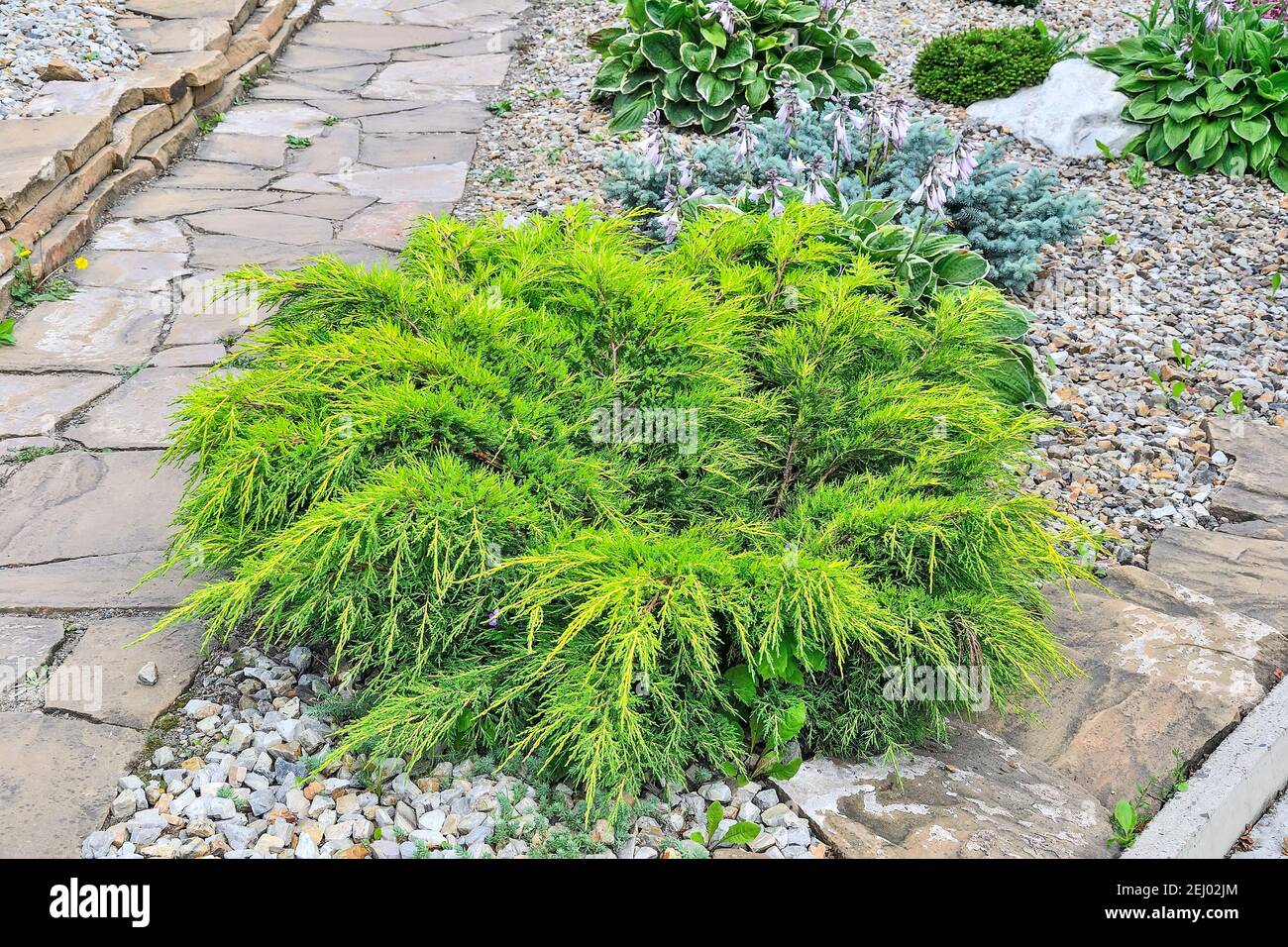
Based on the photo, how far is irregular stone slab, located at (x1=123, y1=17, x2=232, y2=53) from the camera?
6582 mm

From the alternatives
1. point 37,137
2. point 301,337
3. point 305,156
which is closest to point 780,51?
point 305,156

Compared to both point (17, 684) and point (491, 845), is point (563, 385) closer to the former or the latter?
point (491, 845)

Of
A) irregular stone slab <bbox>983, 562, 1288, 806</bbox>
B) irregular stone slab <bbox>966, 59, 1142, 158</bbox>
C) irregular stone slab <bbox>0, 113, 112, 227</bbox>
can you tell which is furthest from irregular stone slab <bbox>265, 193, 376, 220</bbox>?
irregular stone slab <bbox>983, 562, 1288, 806</bbox>

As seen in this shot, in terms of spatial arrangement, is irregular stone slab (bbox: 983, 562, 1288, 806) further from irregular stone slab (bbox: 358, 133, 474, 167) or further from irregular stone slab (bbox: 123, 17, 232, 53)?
irregular stone slab (bbox: 123, 17, 232, 53)

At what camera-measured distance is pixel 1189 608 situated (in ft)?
9.93

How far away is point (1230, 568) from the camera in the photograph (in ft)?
10.6

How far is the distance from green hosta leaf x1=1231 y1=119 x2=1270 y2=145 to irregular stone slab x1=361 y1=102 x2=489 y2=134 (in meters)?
4.13

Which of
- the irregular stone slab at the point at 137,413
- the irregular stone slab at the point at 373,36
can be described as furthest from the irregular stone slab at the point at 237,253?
the irregular stone slab at the point at 373,36

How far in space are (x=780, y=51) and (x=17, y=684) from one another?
514cm

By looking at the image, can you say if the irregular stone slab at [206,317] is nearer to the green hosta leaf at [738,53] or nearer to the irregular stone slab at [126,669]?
the irregular stone slab at [126,669]

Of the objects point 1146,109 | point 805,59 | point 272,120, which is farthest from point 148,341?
point 1146,109

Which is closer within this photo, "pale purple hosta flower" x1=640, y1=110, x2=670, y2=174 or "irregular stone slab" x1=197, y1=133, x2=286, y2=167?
"pale purple hosta flower" x1=640, y1=110, x2=670, y2=174

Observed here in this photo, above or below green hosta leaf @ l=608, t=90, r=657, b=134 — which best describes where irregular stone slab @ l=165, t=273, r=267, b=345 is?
below

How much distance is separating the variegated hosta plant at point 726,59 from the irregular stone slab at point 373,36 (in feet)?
7.55
